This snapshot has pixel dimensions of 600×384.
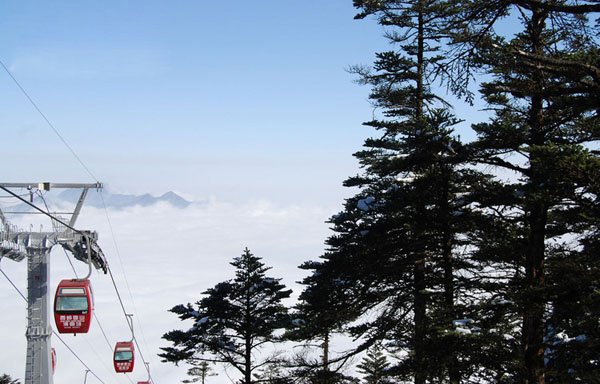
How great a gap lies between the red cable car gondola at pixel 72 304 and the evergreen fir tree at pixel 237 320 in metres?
4.01

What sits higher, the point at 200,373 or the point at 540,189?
the point at 540,189

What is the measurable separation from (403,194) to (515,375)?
5.54m

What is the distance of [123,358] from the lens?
113 ft

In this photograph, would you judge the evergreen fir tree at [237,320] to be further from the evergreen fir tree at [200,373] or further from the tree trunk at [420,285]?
the evergreen fir tree at [200,373]

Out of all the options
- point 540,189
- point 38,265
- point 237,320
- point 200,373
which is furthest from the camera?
point 200,373

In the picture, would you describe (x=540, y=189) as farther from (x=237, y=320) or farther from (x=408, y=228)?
(x=237, y=320)

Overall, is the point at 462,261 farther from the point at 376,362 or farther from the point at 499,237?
the point at 376,362

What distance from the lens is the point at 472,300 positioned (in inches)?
555

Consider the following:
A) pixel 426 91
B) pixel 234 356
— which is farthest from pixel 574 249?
pixel 234 356

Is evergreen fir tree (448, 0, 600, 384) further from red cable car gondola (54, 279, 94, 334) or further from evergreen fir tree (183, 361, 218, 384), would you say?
evergreen fir tree (183, 361, 218, 384)

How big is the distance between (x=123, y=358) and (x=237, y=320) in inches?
606

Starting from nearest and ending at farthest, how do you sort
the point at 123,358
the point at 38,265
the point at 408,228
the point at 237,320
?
the point at 408,228 → the point at 237,320 → the point at 38,265 → the point at 123,358

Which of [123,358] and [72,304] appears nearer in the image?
[72,304]

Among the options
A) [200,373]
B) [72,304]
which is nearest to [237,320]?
[72,304]
